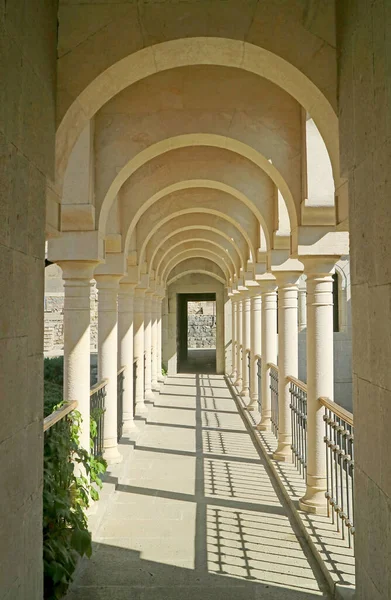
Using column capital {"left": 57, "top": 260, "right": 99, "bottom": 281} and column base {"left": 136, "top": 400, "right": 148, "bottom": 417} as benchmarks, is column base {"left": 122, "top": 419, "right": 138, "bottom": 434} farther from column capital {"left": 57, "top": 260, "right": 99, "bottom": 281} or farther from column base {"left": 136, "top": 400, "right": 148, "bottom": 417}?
column capital {"left": 57, "top": 260, "right": 99, "bottom": 281}

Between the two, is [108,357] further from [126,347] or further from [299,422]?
[299,422]

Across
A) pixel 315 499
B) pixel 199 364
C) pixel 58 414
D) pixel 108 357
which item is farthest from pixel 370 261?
pixel 199 364

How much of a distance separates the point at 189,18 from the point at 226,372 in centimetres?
1755

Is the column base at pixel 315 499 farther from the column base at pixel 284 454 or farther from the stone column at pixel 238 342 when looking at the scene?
the stone column at pixel 238 342

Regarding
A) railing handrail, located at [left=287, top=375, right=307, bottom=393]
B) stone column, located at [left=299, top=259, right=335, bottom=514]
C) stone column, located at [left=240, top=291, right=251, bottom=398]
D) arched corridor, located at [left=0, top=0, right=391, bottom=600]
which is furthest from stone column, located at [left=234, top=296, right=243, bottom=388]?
stone column, located at [left=299, top=259, right=335, bottom=514]

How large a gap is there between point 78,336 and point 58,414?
1.26 meters

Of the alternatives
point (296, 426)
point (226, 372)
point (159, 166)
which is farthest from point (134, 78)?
point (226, 372)

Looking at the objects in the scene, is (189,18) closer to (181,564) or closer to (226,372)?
(181,564)

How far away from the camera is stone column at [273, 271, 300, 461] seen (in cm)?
718

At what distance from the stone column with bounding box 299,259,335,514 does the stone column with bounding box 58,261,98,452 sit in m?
2.27

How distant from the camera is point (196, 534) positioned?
194 inches

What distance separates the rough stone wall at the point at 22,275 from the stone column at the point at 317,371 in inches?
126

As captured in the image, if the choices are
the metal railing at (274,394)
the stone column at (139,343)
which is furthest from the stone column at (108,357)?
the stone column at (139,343)

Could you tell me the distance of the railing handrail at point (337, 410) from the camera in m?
4.16
